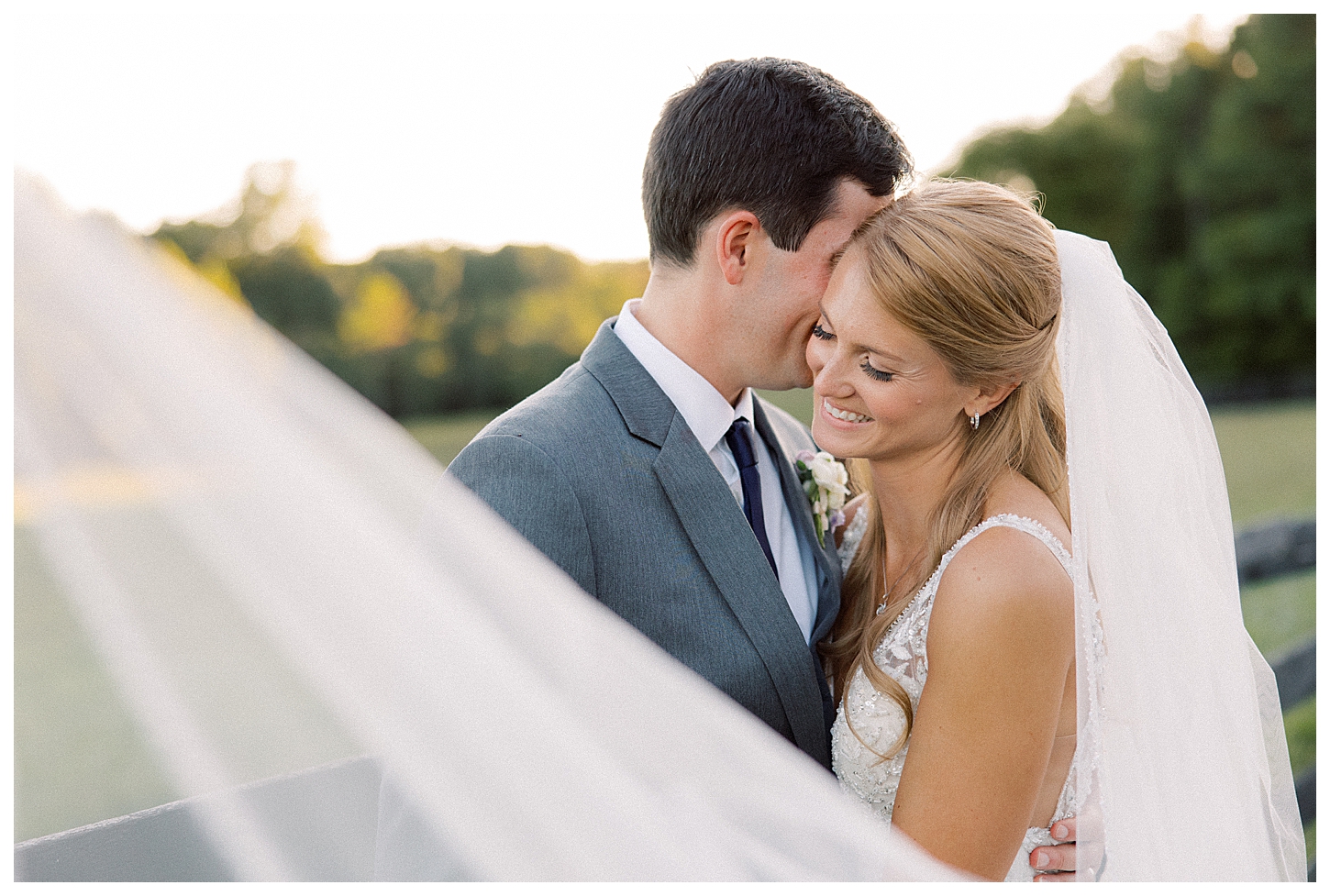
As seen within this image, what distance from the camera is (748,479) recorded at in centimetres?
286

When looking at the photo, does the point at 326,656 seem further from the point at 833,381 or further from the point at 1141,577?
the point at 1141,577

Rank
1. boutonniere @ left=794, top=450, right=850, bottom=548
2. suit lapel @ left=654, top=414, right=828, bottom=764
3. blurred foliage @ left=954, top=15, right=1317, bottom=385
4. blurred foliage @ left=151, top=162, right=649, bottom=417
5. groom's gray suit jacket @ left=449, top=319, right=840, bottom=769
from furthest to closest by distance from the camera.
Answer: blurred foliage @ left=954, top=15, right=1317, bottom=385, blurred foliage @ left=151, top=162, right=649, bottom=417, boutonniere @ left=794, top=450, right=850, bottom=548, suit lapel @ left=654, top=414, right=828, bottom=764, groom's gray suit jacket @ left=449, top=319, right=840, bottom=769

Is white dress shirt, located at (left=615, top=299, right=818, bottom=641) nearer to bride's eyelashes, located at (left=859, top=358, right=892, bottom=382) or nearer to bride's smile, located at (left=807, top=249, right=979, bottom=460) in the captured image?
bride's smile, located at (left=807, top=249, right=979, bottom=460)

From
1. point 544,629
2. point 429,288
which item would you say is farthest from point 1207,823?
point 429,288

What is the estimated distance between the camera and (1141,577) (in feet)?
8.66

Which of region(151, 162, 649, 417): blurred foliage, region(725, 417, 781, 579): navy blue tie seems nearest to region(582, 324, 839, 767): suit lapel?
region(725, 417, 781, 579): navy blue tie

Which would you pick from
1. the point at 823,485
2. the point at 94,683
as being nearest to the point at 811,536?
the point at 823,485

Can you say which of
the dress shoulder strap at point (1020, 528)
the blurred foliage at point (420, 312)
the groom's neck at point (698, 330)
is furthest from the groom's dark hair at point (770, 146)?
the blurred foliage at point (420, 312)

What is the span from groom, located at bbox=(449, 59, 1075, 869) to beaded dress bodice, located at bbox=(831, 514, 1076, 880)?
7cm

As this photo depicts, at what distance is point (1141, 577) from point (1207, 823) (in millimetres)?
602

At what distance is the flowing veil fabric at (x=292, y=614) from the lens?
1432 millimetres

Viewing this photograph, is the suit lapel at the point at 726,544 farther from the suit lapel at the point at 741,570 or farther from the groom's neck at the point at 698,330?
the groom's neck at the point at 698,330

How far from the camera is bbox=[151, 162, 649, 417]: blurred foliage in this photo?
35.5 meters

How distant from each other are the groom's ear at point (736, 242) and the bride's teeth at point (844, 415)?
1.35ft
